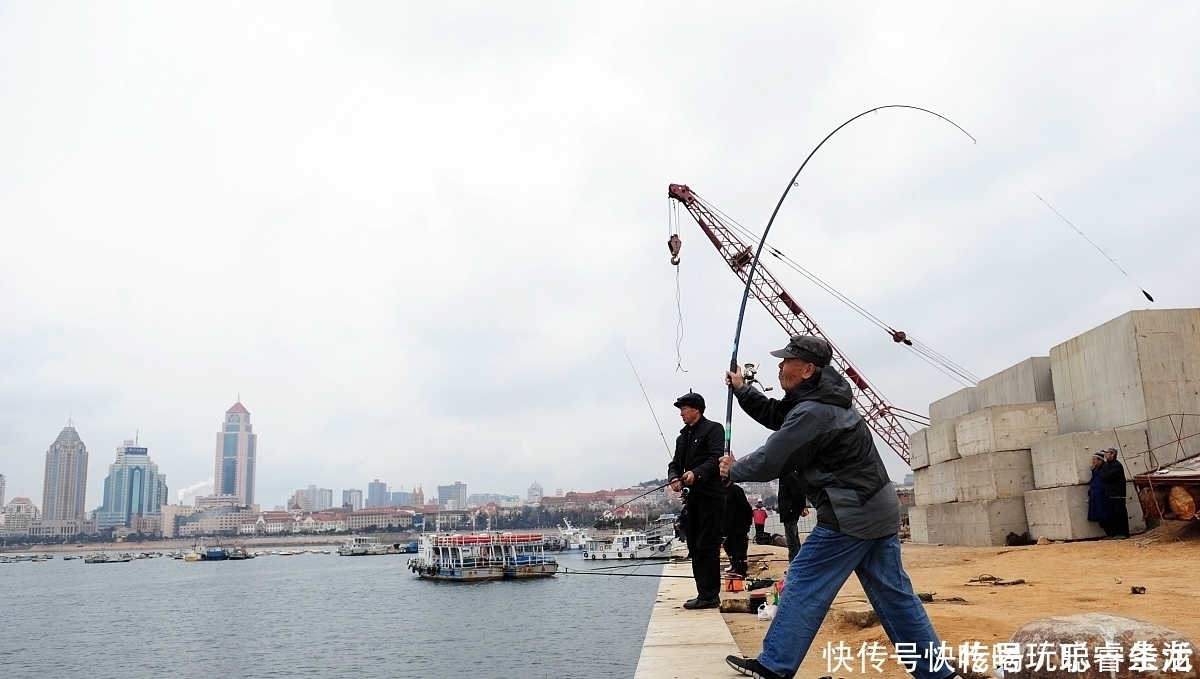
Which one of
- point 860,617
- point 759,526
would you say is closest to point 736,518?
point 860,617

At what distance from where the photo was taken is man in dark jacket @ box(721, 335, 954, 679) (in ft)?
10.7

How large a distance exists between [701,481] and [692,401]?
612 mm

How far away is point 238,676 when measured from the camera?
52.7 ft

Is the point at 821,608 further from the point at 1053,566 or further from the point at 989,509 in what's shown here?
the point at 989,509

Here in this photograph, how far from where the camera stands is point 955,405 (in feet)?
68.0

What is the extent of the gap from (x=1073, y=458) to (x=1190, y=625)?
9887 millimetres

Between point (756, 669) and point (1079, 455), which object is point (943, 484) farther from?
point (756, 669)

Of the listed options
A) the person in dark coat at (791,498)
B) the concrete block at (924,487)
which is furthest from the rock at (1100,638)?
the concrete block at (924,487)

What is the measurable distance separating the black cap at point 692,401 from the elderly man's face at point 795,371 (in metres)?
2.88

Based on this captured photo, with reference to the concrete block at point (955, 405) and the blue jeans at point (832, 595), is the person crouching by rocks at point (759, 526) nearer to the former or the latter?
the concrete block at point (955, 405)

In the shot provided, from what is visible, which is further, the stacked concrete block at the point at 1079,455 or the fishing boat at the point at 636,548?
the fishing boat at the point at 636,548

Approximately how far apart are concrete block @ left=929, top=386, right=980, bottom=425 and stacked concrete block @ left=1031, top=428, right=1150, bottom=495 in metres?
4.22

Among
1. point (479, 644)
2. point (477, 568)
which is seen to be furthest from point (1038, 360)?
point (477, 568)

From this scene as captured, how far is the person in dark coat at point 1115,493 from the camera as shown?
12.6 meters
